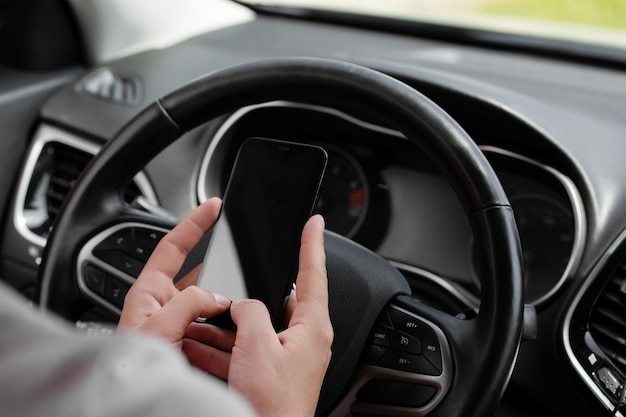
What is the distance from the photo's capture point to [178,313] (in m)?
0.72

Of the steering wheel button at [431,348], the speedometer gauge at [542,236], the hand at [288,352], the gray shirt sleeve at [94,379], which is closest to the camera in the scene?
the gray shirt sleeve at [94,379]

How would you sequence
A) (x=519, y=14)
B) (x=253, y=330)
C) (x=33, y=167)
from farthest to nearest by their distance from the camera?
(x=519, y=14) < (x=33, y=167) < (x=253, y=330)

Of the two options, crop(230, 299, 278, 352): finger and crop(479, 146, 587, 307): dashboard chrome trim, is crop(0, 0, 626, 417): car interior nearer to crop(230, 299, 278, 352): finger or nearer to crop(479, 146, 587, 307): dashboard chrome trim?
crop(479, 146, 587, 307): dashboard chrome trim

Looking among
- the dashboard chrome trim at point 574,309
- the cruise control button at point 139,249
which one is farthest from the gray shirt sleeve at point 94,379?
the dashboard chrome trim at point 574,309

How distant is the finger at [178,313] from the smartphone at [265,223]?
15 centimetres

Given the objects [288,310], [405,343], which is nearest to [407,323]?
[405,343]

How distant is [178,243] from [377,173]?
2.29ft

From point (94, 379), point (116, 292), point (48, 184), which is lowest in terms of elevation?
point (48, 184)

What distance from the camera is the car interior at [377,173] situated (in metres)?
0.89

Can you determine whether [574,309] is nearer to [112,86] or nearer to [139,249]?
[139,249]

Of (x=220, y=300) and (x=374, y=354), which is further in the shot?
(x=374, y=354)

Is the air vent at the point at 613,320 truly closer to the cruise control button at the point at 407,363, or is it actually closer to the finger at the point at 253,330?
the cruise control button at the point at 407,363

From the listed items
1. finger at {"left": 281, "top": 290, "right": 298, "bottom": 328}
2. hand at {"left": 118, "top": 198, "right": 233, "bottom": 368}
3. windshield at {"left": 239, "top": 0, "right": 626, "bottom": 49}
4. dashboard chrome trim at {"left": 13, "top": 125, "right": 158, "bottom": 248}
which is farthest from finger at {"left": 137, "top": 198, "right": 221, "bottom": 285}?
windshield at {"left": 239, "top": 0, "right": 626, "bottom": 49}

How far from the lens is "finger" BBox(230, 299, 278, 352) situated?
66 cm
